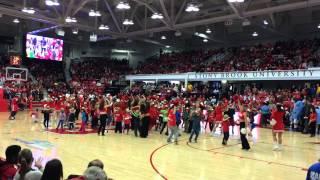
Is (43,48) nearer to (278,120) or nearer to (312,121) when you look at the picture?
(312,121)

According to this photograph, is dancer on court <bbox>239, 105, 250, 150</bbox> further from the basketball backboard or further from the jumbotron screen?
the jumbotron screen

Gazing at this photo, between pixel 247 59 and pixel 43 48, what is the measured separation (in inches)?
767

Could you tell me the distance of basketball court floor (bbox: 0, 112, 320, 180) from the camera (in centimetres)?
840

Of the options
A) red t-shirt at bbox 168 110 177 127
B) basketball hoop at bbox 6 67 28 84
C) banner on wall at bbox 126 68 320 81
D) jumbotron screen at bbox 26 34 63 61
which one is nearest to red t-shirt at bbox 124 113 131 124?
red t-shirt at bbox 168 110 177 127

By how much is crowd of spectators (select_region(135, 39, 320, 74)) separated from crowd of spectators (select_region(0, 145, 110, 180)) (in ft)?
74.2

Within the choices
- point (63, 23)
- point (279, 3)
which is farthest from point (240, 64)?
point (63, 23)

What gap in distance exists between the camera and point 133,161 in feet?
31.3

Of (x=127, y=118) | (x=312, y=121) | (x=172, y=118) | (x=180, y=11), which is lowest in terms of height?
(x=312, y=121)

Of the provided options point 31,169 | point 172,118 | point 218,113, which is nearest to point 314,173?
point 31,169

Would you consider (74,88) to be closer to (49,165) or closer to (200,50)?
(200,50)

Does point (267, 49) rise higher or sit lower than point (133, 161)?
higher

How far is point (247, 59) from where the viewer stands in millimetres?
31141

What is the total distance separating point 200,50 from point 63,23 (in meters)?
16.6

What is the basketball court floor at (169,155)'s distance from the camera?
8398 mm
